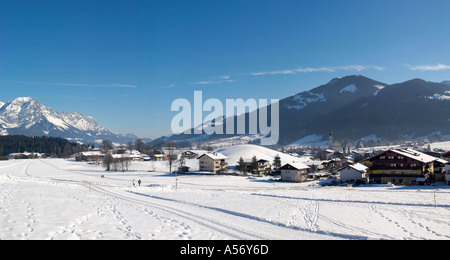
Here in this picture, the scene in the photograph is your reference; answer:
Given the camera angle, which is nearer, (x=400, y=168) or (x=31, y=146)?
(x=400, y=168)

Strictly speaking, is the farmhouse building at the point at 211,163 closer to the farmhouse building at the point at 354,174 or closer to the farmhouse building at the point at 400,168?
the farmhouse building at the point at 354,174

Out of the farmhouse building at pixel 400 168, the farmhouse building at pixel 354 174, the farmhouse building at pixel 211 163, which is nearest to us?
the farmhouse building at pixel 400 168

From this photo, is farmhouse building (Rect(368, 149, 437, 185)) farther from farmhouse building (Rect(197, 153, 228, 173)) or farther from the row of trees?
the row of trees

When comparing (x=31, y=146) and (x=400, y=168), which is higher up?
(x=31, y=146)

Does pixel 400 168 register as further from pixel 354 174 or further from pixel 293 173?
pixel 293 173

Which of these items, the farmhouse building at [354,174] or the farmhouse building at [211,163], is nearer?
the farmhouse building at [354,174]

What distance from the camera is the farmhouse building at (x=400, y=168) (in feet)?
167

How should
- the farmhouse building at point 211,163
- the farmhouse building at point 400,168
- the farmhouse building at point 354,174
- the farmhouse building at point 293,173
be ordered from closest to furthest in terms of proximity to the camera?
the farmhouse building at point 400,168, the farmhouse building at point 354,174, the farmhouse building at point 293,173, the farmhouse building at point 211,163

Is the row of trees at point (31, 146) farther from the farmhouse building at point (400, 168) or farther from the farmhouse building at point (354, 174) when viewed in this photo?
the farmhouse building at point (400, 168)

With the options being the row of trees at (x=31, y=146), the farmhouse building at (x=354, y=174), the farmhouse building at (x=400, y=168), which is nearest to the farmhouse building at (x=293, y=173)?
the farmhouse building at (x=354, y=174)

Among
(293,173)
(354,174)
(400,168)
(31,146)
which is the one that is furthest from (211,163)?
(31,146)

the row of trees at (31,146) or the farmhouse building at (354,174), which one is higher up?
the row of trees at (31,146)

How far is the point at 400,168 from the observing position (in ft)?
173

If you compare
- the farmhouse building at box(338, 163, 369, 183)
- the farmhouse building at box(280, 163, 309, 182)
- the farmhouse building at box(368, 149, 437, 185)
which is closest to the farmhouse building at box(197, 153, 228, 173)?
the farmhouse building at box(280, 163, 309, 182)
